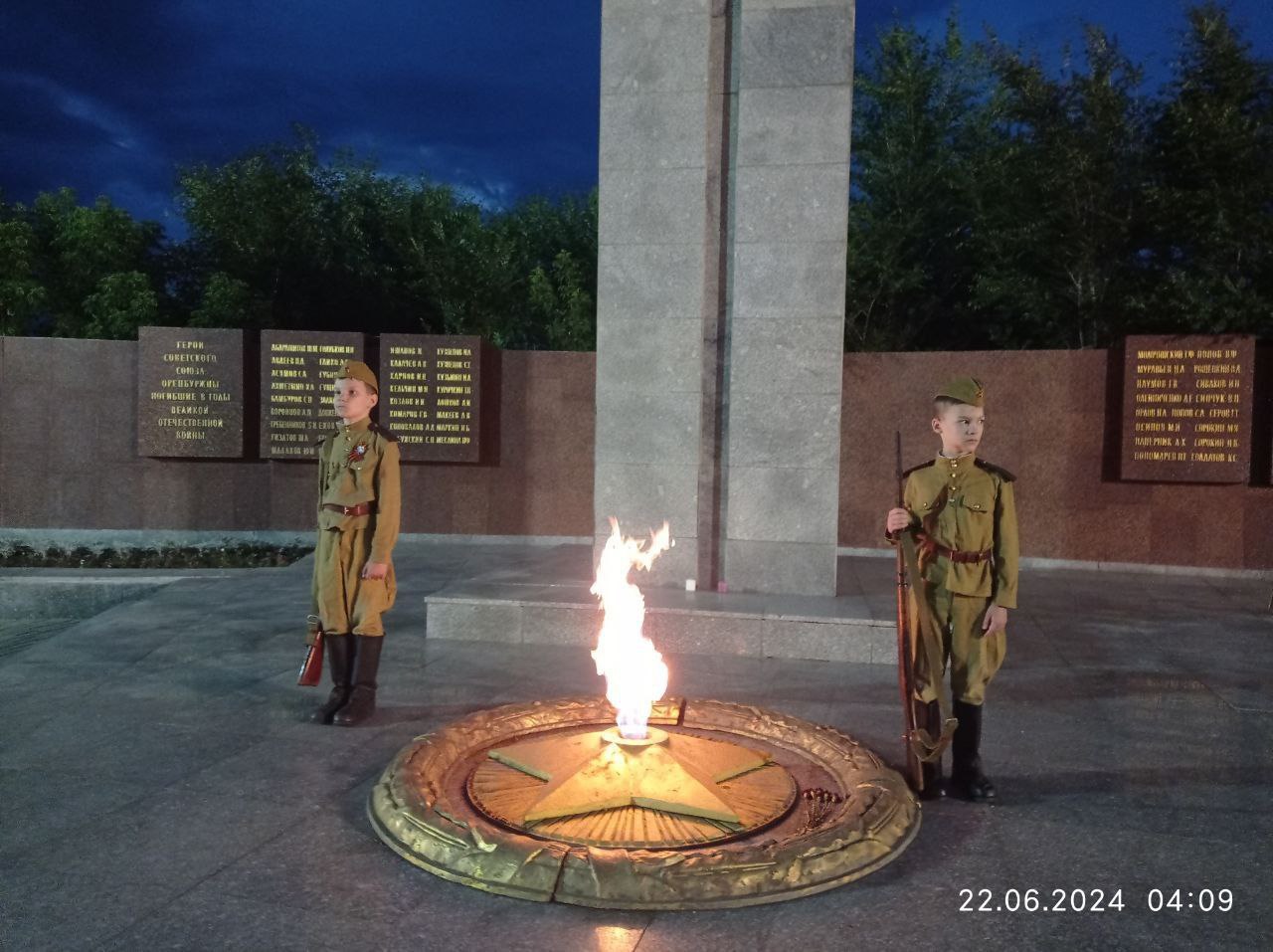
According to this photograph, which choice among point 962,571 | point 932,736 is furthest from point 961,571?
point 932,736

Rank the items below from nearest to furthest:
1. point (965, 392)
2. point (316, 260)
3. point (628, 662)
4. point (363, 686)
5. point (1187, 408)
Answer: point (965, 392) → point (628, 662) → point (363, 686) → point (1187, 408) → point (316, 260)

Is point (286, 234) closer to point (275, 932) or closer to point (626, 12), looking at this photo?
point (626, 12)

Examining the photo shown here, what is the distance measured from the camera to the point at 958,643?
4289mm

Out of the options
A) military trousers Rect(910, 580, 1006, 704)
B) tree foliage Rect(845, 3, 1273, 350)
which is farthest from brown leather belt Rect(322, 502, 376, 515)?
tree foliage Rect(845, 3, 1273, 350)

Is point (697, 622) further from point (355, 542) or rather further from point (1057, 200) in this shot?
point (1057, 200)

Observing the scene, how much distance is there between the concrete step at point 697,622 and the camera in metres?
6.79

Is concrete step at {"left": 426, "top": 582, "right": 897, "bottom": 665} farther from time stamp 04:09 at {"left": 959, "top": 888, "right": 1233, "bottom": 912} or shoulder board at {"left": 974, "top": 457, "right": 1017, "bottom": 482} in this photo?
time stamp 04:09 at {"left": 959, "top": 888, "right": 1233, "bottom": 912}

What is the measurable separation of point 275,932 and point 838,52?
6753 millimetres

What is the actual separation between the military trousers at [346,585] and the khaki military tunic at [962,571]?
2.70 m

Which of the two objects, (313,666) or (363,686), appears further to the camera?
(363,686)

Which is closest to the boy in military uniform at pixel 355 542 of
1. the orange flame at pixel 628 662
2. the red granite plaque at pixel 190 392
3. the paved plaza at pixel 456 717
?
the paved plaza at pixel 456 717

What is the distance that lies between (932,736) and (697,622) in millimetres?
2799

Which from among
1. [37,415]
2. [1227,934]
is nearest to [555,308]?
[37,415]

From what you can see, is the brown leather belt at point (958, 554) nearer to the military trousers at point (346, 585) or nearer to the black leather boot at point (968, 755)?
the black leather boot at point (968, 755)
